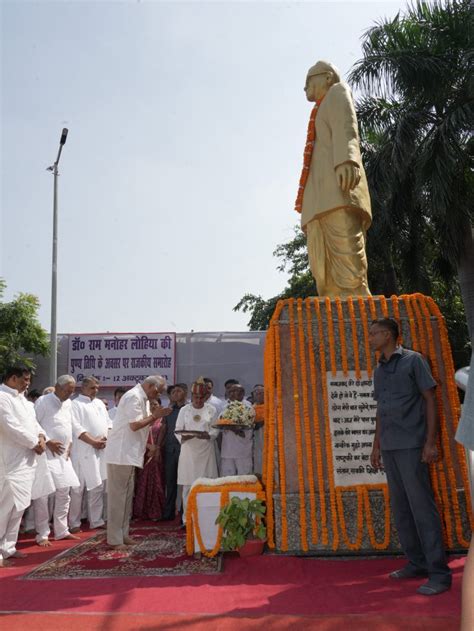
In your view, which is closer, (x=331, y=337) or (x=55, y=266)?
(x=331, y=337)

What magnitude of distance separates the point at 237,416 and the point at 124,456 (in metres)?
1.43

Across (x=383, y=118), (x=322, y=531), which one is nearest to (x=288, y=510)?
(x=322, y=531)

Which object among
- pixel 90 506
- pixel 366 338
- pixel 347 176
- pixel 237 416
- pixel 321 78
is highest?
pixel 321 78

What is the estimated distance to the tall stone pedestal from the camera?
4.60 m

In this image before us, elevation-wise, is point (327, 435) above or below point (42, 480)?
above

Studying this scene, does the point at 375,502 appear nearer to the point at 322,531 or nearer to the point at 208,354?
the point at 322,531

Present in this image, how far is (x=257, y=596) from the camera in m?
3.70

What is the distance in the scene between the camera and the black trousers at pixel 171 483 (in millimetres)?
7516

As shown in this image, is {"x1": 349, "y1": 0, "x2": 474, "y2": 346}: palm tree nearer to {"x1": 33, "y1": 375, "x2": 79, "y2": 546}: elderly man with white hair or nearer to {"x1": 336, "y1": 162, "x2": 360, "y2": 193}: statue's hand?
{"x1": 336, "y1": 162, "x2": 360, "y2": 193}: statue's hand

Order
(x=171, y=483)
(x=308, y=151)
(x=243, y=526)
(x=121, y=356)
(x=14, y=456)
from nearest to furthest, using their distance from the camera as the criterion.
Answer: (x=243, y=526)
(x=14, y=456)
(x=308, y=151)
(x=171, y=483)
(x=121, y=356)

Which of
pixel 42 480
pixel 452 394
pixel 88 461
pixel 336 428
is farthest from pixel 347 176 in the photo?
pixel 88 461

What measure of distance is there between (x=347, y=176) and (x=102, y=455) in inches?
180

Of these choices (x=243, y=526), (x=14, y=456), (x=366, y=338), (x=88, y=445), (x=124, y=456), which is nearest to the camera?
(x=243, y=526)

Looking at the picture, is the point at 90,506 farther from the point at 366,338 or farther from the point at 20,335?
the point at 20,335
